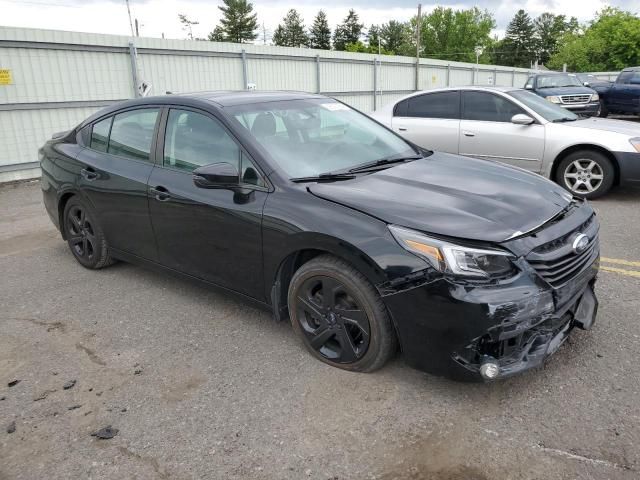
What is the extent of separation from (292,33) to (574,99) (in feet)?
268

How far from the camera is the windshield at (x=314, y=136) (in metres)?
3.44

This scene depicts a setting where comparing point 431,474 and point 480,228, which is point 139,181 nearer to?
point 480,228

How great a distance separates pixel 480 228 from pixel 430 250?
30 centimetres

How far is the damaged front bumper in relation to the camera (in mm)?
2486

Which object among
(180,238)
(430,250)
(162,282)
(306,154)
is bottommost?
(162,282)

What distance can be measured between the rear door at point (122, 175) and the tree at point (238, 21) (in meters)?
78.8

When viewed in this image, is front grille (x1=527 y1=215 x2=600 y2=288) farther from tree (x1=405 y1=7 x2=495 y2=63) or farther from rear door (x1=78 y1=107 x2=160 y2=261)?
tree (x1=405 y1=7 x2=495 y2=63)

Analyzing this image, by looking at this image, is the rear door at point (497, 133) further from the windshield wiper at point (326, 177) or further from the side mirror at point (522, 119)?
the windshield wiper at point (326, 177)

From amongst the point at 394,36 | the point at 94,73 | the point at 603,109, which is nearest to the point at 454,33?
the point at 394,36

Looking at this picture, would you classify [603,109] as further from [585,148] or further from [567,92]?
[585,148]

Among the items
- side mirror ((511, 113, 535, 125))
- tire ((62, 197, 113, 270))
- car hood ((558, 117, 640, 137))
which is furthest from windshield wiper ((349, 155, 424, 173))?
car hood ((558, 117, 640, 137))

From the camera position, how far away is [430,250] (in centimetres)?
260

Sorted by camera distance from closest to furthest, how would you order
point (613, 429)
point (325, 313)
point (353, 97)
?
point (613, 429) → point (325, 313) → point (353, 97)

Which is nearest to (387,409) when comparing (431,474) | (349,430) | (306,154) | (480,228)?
(349,430)
